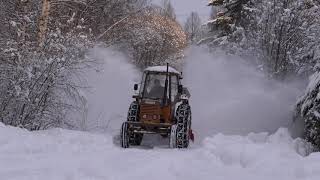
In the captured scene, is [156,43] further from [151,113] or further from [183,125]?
[183,125]

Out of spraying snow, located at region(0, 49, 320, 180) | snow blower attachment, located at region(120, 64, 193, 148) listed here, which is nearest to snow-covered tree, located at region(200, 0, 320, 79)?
spraying snow, located at region(0, 49, 320, 180)

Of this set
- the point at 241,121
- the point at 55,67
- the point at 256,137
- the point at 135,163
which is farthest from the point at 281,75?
the point at 135,163

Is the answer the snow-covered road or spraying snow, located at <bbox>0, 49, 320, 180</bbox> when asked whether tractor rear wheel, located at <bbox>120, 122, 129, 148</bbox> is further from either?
the snow-covered road

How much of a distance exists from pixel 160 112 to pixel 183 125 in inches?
33.8

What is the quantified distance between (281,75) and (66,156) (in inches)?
650

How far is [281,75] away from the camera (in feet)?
78.2

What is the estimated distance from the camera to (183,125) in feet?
39.7

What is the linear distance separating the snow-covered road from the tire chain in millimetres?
860

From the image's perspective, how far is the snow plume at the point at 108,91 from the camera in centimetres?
1915

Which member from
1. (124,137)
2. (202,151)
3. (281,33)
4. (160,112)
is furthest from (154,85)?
(281,33)

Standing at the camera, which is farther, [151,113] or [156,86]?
[156,86]

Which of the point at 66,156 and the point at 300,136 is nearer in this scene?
the point at 66,156

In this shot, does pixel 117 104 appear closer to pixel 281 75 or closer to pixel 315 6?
pixel 281 75

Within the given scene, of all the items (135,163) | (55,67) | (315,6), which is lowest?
(135,163)
